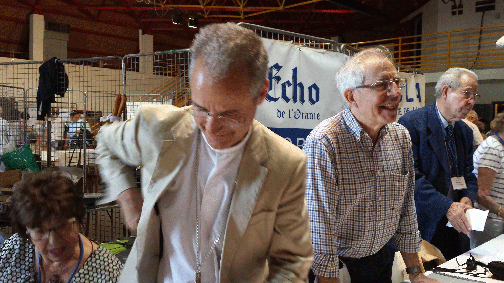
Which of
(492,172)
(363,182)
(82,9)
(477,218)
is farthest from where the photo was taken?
(82,9)

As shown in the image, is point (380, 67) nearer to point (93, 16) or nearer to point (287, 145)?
point (287, 145)

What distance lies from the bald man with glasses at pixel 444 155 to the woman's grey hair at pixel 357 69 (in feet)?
3.23

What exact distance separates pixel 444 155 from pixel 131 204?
2454 millimetres

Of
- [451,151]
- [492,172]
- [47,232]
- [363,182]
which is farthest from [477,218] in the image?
[47,232]

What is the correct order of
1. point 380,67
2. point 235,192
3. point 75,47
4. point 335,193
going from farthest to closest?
point 75,47 → point 380,67 → point 335,193 → point 235,192

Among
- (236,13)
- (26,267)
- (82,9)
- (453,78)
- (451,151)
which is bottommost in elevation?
(26,267)

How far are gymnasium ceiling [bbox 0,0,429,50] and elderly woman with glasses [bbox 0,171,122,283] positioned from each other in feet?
44.6

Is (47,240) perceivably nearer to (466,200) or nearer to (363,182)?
(363,182)

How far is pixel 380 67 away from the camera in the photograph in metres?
2.03

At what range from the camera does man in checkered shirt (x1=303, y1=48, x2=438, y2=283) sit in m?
1.85

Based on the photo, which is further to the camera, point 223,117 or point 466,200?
point 466,200

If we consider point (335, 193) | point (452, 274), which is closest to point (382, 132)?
point (335, 193)

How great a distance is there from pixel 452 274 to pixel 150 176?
1.84 m

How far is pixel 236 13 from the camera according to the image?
60.8 ft
